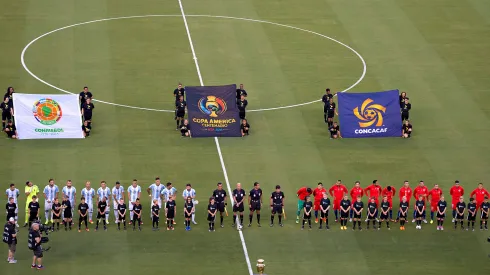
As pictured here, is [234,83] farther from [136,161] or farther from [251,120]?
[136,161]

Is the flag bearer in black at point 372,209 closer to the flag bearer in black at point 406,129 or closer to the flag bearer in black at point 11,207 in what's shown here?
the flag bearer in black at point 406,129

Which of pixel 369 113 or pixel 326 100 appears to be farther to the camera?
pixel 326 100

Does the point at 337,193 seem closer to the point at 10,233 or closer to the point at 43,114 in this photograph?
the point at 10,233

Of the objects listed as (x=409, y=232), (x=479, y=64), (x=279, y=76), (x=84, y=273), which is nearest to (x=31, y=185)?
(x=84, y=273)

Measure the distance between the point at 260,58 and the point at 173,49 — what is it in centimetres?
440

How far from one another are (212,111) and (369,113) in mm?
6684

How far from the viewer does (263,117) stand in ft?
182

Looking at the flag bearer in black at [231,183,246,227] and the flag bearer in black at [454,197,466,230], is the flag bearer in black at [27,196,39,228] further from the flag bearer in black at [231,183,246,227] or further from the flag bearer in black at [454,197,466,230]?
the flag bearer in black at [454,197,466,230]

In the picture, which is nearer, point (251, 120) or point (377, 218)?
point (377, 218)

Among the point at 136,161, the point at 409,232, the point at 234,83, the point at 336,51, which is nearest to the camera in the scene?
the point at 409,232

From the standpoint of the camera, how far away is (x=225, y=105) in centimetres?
5331

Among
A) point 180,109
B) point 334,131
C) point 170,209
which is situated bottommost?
point 170,209

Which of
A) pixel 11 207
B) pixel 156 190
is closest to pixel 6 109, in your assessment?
pixel 11 207

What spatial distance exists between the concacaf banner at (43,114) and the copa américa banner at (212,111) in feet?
16.0
